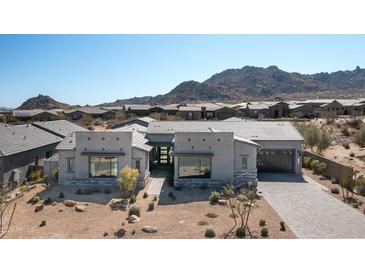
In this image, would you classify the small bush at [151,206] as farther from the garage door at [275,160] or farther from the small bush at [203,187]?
the garage door at [275,160]

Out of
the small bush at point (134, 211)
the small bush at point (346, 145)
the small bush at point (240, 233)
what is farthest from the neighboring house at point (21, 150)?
the small bush at point (346, 145)

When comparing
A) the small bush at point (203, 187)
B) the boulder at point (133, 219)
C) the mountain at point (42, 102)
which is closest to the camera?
the boulder at point (133, 219)

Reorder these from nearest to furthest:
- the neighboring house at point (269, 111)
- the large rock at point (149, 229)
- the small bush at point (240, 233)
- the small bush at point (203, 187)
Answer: the small bush at point (240, 233) → the large rock at point (149, 229) → the small bush at point (203, 187) → the neighboring house at point (269, 111)

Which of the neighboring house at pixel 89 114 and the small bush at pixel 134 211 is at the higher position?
the neighboring house at pixel 89 114

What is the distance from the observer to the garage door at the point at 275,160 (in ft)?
95.6

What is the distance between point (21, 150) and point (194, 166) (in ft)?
46.8

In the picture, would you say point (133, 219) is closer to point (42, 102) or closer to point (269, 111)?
point (269, 111)

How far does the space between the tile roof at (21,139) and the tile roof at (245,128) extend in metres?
10.4

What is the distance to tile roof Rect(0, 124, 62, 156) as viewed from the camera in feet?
86.4

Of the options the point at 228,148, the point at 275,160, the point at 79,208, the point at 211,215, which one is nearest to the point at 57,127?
the point at 79,208

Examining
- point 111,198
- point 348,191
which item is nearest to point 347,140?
point 348,191

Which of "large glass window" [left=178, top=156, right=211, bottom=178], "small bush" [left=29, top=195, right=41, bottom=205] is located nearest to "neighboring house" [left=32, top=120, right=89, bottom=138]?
"small bush" [left=29, top=195, right=41, bottom=205]

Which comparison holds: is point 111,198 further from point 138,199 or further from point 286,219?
point 286,219

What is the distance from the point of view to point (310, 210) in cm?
1888
